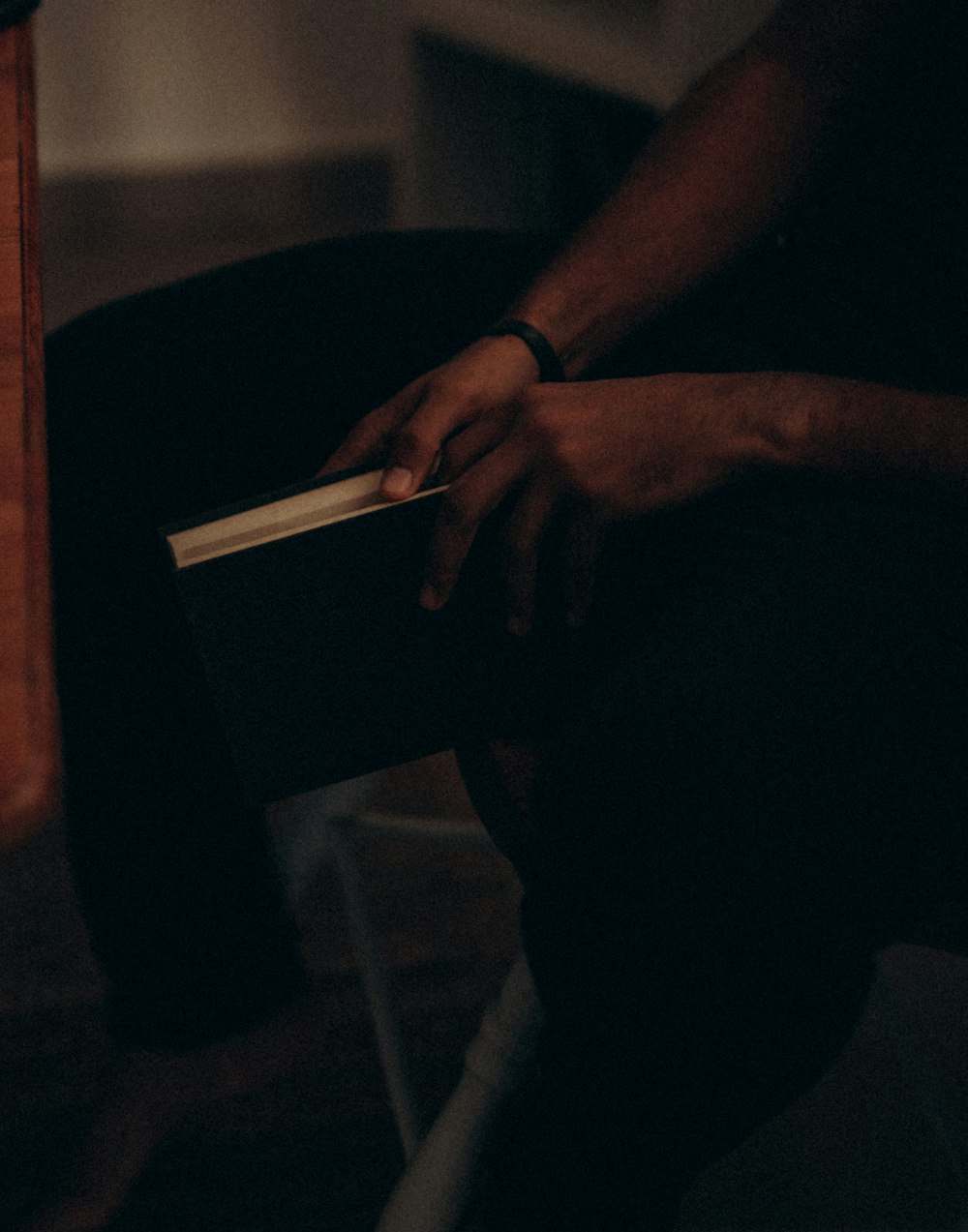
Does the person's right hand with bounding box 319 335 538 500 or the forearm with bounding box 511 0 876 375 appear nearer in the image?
the person's right hand with bounding box 319 335 538 500

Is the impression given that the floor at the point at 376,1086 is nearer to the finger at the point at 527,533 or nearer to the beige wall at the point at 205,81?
the finger at the point at 527,533

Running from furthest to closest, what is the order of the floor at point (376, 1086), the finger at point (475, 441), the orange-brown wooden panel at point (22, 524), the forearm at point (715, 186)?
the floor at point (376, 1086), the forearm at point (715, 186), the finger at point (475, 441), the orange-brown wooden panel at point (22, 524)

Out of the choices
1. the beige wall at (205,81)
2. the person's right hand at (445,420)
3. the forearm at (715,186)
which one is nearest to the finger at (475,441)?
the person's right hand at (445,420)

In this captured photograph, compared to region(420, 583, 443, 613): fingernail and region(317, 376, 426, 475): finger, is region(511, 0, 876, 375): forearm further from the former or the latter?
region(420, 583, 443, 613): fingernail

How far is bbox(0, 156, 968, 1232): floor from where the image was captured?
803 mm

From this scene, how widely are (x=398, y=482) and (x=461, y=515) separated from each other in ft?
0.11

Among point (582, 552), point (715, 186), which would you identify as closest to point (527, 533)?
point (582, 552)

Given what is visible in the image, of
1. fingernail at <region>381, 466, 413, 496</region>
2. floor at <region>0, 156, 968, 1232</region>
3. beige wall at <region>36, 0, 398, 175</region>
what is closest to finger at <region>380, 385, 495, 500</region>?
fingernail at <region>381, 466, 413, 496</region>

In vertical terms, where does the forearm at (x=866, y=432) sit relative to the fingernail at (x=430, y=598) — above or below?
above

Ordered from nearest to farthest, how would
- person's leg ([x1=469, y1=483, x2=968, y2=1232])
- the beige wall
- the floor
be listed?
person's leg ([x1=469, y1=483, x2=968, y2=1232]), the floor, the beige wall

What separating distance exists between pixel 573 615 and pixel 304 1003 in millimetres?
532

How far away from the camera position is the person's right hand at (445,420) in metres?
0.51

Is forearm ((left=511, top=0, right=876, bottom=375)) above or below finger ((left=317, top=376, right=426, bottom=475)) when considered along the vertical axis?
above

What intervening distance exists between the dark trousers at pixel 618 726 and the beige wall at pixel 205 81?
6.95 feet
